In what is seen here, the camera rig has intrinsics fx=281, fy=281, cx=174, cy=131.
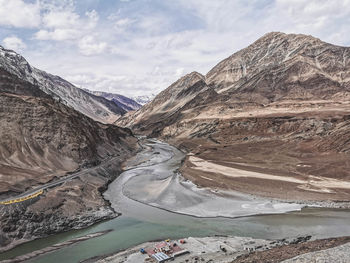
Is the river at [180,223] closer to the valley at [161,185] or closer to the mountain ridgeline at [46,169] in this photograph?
the valley at [161,185]

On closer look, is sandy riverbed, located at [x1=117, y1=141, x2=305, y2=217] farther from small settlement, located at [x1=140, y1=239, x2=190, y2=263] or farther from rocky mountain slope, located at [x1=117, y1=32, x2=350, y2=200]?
small settlement, located at [x1=140, y1=239, x2=190, y2=263]

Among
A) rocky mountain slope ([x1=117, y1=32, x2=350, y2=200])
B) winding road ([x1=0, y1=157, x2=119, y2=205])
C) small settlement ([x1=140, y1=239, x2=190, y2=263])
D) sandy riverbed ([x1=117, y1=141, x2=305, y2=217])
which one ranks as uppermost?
rocky mountain slope ([x1=117, y1=32, x2=350, y2=200])

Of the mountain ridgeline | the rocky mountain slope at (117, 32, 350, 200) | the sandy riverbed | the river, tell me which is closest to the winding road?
the mountain ridgeline

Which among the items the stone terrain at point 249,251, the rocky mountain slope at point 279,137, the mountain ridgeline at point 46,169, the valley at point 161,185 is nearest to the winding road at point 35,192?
the valley at point 161,185

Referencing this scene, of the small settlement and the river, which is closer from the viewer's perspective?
the small settlement

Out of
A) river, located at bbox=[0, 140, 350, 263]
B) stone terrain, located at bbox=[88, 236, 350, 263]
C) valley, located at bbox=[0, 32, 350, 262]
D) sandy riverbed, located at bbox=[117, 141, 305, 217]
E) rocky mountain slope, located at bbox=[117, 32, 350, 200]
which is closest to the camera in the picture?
stone terrain, located at bbox=[88, 236, 350, 263]

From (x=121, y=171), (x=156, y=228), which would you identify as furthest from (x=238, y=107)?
(x=156, y=228)
